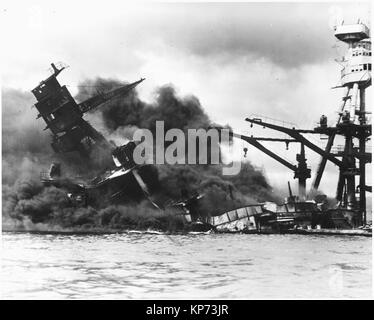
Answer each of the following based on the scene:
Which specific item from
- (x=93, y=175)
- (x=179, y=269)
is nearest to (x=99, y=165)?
(x=93, y=175)

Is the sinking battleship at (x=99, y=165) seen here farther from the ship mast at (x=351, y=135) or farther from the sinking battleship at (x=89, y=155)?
the ship mast at (x=351, y=135)

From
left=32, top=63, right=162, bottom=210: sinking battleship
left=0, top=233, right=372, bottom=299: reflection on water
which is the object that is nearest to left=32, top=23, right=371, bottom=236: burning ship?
left=32, top=63, right=162, bottom=210: sinking battleship

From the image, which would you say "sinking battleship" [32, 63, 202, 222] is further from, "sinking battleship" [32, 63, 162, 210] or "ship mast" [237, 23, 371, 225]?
"ship mast" [237, 23, 371, 225]

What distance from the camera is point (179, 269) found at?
49.9 ft

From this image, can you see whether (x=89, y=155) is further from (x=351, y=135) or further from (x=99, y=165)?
(x=351, y=135)

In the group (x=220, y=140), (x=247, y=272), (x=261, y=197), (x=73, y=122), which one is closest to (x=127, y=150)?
(x=73, y=122)

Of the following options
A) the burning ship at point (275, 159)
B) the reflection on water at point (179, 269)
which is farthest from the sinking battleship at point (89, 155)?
the reflection on water at point (179, 269)

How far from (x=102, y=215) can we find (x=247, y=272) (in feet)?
46.8

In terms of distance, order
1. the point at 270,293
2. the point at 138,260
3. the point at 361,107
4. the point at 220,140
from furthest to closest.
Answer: the point at 361,107, the point at 220,140, the point at 138,260, the point at 270,293

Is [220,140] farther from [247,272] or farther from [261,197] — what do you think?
[247,272]

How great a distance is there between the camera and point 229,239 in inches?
992

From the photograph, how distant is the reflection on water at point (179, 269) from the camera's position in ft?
40.2

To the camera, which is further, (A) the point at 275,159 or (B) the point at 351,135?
(B) the point at 351,135
